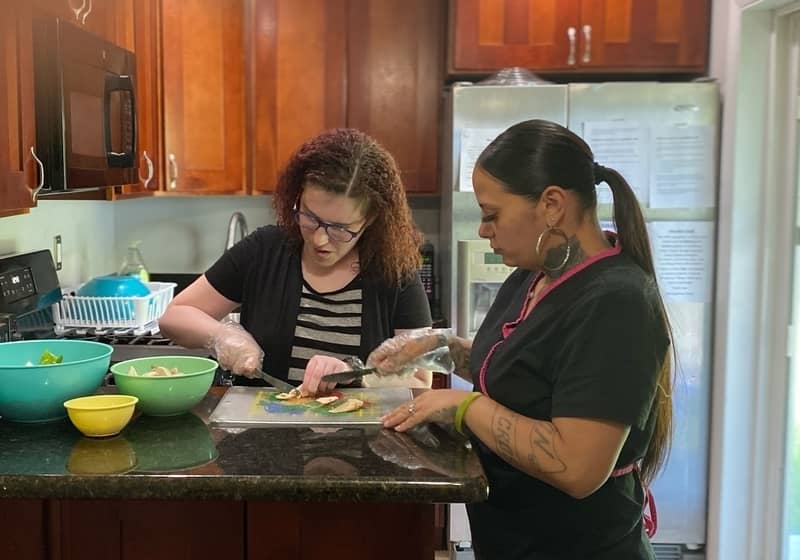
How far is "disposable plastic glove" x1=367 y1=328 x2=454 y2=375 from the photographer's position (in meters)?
1.68

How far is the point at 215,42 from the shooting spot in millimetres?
3158

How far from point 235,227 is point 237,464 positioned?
2.43 m

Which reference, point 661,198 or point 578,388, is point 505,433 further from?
point 661,198

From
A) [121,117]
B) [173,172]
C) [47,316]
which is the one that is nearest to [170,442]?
[121,117]

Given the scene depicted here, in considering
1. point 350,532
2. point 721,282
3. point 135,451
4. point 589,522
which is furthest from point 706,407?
point 135,451

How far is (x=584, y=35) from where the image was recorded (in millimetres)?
2992

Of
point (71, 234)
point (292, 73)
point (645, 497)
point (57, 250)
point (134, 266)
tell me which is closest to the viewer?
point (645, 497)

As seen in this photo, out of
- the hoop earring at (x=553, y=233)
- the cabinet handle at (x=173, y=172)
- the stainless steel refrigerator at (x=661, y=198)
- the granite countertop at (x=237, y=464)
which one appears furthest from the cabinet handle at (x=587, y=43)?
the granite countertop at (x=237, y=464)

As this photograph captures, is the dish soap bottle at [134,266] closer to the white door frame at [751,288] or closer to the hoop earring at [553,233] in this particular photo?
the white door frame at [751,288]

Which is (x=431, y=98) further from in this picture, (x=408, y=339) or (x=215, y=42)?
(x=408, y=339)

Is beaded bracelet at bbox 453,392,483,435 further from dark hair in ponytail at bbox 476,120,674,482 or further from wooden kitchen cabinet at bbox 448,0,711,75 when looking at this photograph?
wooden kitchen cabinet at bbox 448,0,711,75

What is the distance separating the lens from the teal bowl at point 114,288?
2.84 m

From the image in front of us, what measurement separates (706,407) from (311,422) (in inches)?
73.0

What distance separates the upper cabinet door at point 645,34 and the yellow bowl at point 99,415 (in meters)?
2.20
